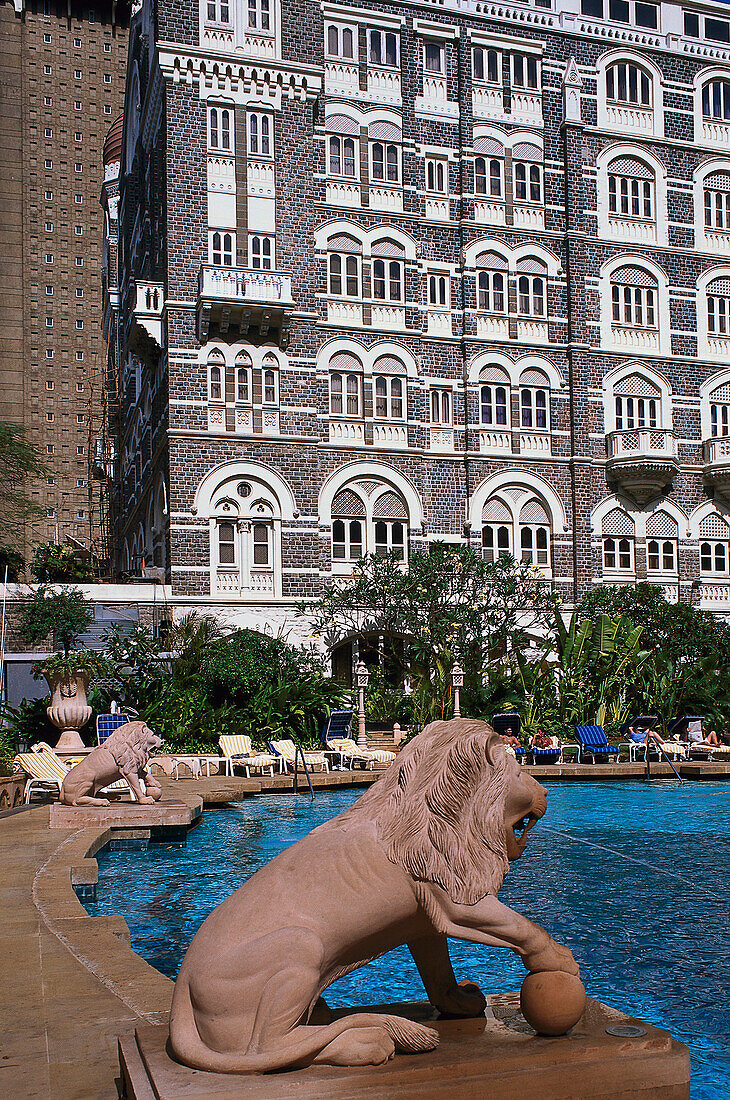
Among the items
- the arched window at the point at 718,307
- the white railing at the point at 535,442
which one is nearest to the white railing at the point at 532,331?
the white railing at the point at 535,442

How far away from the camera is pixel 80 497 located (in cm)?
8756

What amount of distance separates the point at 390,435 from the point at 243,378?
5.09m

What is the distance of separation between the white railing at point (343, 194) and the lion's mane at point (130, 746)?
83.7 feet

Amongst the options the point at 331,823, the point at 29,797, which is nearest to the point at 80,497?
the point at 29,797

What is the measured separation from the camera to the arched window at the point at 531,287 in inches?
1449

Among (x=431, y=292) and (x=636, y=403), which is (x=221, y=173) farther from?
(x=636, y=403)

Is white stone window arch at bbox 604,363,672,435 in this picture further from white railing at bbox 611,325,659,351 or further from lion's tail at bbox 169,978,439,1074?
lion's tail at bbox 169,978,439,1074

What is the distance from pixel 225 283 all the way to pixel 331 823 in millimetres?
29592

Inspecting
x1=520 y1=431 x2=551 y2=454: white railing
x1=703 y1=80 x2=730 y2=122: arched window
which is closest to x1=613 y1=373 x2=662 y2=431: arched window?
x1=520 y1=431 x2=551 y2=454: white railing

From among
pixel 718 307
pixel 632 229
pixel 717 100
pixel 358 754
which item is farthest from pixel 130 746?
pixel 717 100

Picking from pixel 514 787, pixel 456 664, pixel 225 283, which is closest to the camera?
pixel 514 787

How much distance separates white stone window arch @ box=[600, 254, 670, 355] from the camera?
1492 inches

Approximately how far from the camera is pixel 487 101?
37.0 metres

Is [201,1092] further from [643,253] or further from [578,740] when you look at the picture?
[643,253]
